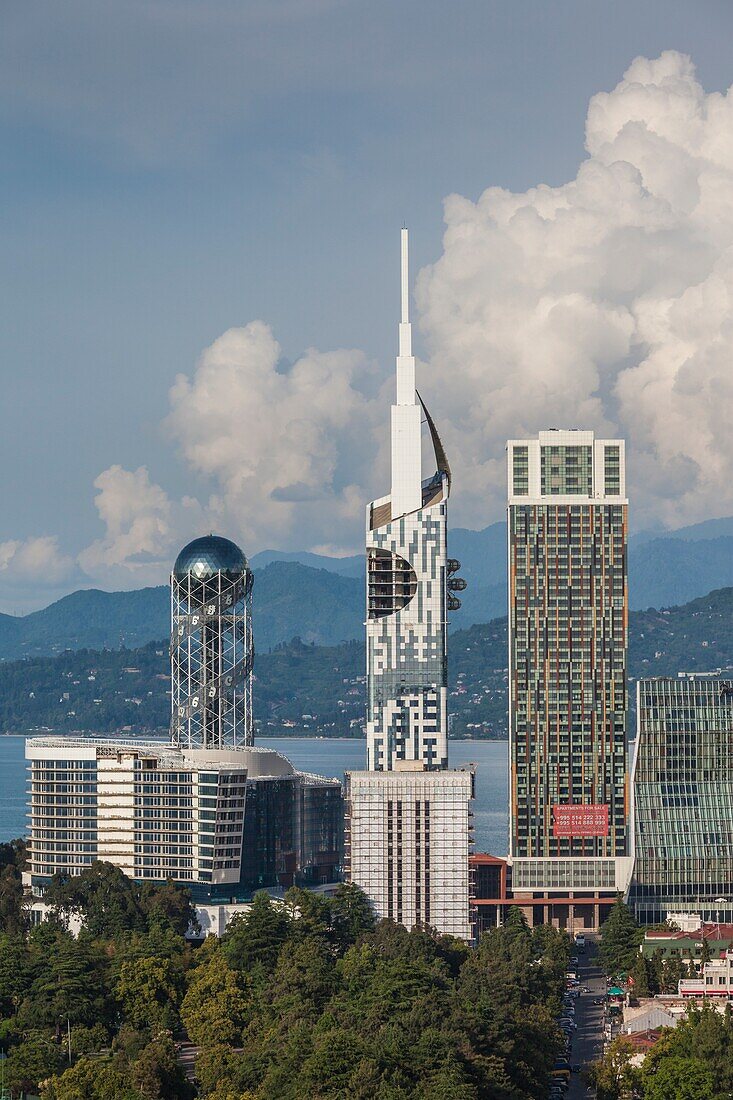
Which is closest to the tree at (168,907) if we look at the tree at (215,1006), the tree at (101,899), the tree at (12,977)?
the tree at (101,899)

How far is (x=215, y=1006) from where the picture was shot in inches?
5817

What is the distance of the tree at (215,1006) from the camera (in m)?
144

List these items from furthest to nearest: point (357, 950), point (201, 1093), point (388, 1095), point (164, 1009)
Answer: point (357, 950) → point (164, 1009) → point (201, 1093) → point (388, 1095)

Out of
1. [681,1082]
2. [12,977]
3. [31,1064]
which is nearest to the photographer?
[681,1082]

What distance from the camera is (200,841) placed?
19962 cm

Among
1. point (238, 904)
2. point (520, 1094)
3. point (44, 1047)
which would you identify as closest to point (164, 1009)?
point (44, 1047)

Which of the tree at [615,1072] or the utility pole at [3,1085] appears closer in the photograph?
the utility pole at [3,1085]

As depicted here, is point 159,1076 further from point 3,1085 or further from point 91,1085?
point 3,1085

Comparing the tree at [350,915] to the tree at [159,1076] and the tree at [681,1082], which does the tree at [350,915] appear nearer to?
the tree at [159,1076]

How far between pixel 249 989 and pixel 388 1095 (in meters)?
34.4

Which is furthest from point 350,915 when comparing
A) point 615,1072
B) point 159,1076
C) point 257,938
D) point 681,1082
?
point 159,1076

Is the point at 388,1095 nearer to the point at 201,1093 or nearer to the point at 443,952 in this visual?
the point at 201,1093

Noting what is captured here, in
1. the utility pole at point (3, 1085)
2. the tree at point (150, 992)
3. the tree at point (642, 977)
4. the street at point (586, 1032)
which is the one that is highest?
the tree at point (150, 992)

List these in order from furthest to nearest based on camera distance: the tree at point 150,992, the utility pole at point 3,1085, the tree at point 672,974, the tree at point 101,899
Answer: the tree at point 101,899 < the tree at point 672,974 < the tree at point 150,992 < the utility pole at point 3,1085
